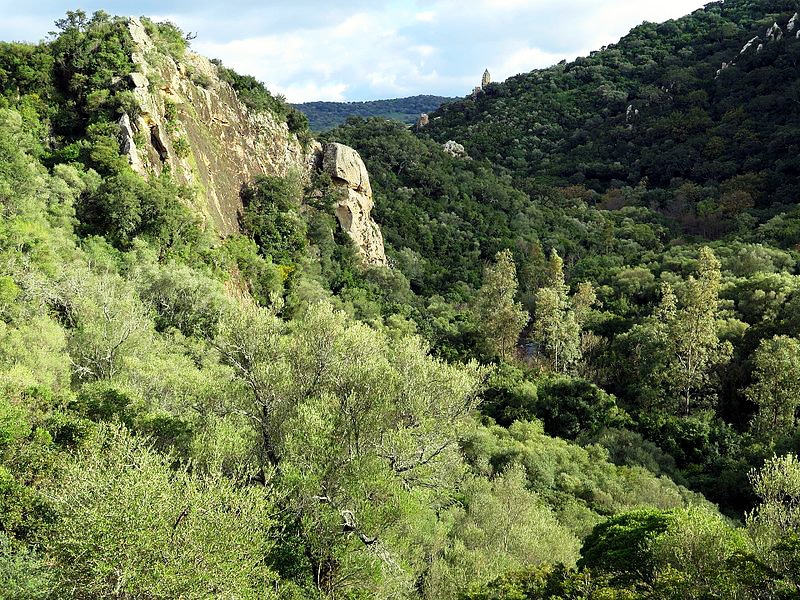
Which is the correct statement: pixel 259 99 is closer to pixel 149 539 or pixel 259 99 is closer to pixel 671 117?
pixel 149 539

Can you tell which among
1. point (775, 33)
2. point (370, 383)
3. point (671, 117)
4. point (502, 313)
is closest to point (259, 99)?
point (502, 313)

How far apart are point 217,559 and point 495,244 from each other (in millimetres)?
63887

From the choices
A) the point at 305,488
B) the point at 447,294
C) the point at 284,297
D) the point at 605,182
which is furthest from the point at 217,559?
the point at 605,182

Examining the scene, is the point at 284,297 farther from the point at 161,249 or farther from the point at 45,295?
the point at 45,295

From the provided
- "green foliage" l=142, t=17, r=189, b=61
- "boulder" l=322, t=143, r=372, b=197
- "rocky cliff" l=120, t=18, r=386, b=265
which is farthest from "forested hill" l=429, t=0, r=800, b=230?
"green foliage" l=142, t=17, r=189, b=61

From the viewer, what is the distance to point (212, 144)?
4891cm

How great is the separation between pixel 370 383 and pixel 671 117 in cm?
10700

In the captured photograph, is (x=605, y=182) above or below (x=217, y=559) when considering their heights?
above

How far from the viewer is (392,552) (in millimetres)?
15422

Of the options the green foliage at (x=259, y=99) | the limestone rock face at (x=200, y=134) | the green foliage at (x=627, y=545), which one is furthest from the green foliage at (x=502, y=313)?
the green foliage at (x=259, y=99)

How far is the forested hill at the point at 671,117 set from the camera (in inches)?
3376

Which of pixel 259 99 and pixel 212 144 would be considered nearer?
pixel 212 144

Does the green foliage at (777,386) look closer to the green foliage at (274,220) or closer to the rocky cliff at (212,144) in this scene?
the green foliage at (274,220)

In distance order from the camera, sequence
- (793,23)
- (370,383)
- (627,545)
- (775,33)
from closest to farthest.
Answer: (627,545) → (370,383) → (793,23) → (775,33)
